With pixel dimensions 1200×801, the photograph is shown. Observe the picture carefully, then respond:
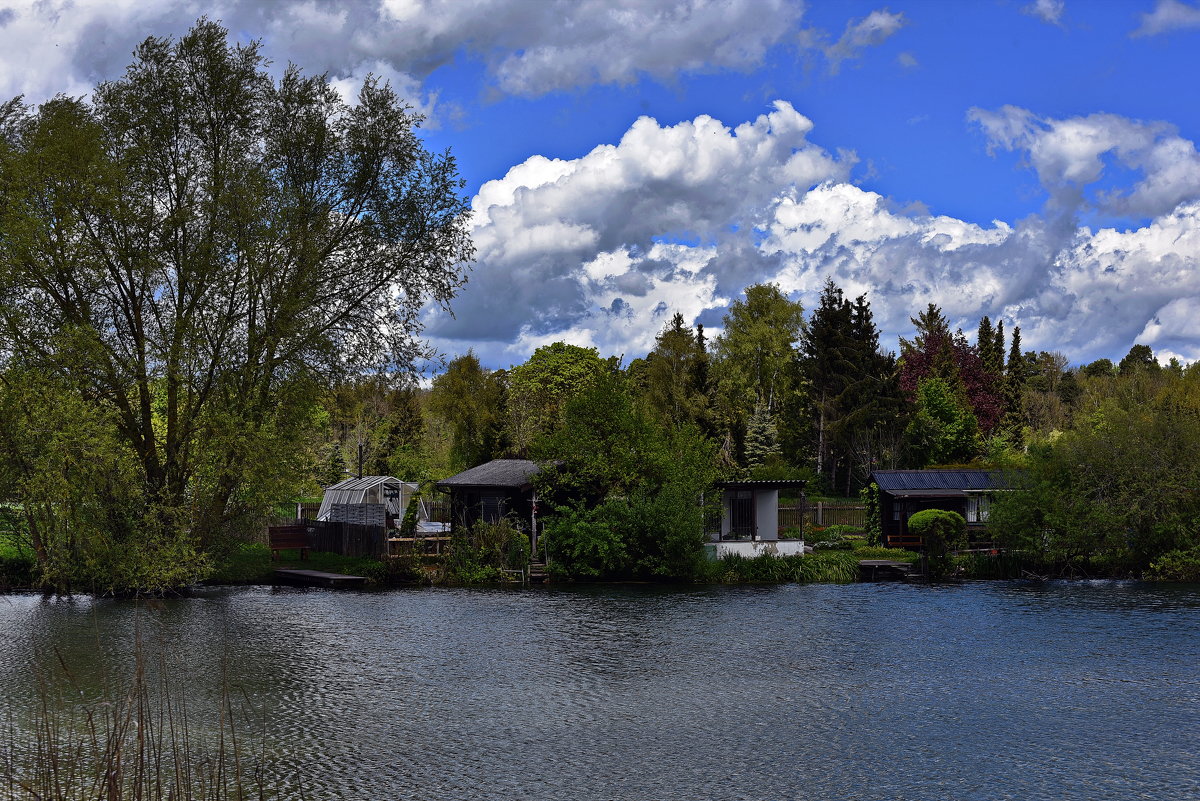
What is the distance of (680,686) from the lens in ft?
79.0

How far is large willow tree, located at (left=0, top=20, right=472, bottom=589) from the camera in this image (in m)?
37.1

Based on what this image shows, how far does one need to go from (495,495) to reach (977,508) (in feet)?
82.4

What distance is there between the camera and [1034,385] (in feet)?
342

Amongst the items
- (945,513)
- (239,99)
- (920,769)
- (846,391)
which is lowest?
(920,769)

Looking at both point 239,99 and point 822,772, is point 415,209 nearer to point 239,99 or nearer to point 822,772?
point 239,99

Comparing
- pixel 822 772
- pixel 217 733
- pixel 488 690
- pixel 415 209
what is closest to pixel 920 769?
pixel 822 772

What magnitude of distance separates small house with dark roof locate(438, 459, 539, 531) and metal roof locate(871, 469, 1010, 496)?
61.0 feet

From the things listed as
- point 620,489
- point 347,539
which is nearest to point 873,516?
point 620,489

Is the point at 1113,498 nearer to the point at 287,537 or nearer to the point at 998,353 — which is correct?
the point at 287,537

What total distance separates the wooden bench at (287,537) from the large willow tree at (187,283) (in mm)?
8327

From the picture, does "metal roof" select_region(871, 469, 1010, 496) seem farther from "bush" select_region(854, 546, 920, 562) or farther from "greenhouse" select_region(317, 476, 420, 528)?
"greenhouse" select_region(317, 476, 420, 528)

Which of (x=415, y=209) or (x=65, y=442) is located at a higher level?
(x=415, y=209)

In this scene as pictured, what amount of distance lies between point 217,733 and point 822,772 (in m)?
10.2

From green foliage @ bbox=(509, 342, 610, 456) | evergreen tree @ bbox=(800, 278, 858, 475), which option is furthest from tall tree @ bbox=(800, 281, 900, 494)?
green foliage @ bbox=(509, 342, 610, 456)
